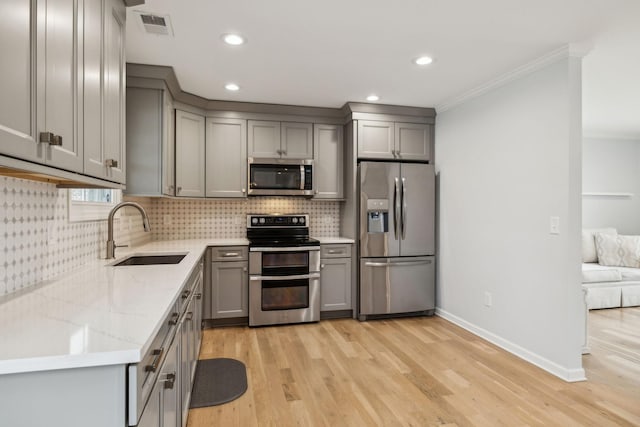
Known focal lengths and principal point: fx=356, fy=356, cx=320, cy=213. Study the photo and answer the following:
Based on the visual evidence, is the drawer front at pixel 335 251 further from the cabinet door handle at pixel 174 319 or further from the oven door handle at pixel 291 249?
the cabinet door handle at pixel 174 319

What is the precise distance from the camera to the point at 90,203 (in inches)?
91.6

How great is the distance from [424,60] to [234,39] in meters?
1.46

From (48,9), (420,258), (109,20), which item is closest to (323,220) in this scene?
(420,258)

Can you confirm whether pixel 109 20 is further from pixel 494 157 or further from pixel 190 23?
pixel 494 157

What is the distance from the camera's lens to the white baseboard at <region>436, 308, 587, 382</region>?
8.43ft

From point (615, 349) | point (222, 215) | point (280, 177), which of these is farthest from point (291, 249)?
point (615, 349)

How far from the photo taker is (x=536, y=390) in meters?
2.42

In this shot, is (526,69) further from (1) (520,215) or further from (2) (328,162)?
(2) (328,162)

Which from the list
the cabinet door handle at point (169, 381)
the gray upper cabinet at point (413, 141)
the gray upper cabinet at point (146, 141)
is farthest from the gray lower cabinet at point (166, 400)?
the gray upper cabinet at point (413, 141)

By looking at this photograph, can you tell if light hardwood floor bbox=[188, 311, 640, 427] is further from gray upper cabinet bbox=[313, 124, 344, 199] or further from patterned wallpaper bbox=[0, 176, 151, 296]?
gray upper cabinet bbox=[313, 124, 344, 199]

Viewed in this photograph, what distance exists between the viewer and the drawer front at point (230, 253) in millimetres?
3633

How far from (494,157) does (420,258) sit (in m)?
1.38

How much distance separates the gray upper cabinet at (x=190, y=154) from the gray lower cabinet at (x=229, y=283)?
0.69 m

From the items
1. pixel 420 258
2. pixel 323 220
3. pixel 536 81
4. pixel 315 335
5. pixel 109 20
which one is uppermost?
pixel 536 81
